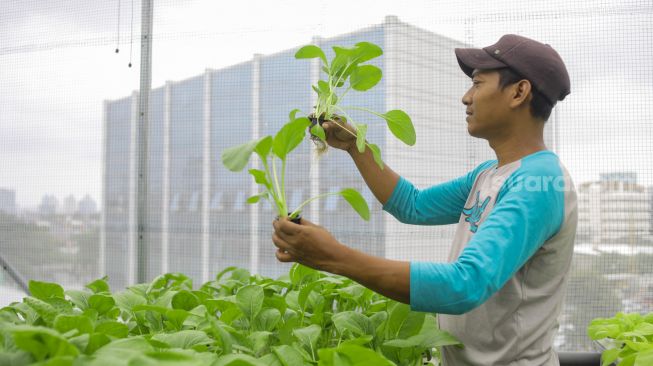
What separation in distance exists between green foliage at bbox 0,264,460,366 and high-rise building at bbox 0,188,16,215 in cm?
100

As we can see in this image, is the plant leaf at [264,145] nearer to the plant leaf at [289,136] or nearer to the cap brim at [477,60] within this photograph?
the plant leaf at [289,136]

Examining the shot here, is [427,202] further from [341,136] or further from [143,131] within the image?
[143,131]

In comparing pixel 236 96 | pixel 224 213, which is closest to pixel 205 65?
pixel 236 96

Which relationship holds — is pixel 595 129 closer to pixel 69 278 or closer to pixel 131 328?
pixel 131 328

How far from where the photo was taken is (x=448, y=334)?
0.85 metres

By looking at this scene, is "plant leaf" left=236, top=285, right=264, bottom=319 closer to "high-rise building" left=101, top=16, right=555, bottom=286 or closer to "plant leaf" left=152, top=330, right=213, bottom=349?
"plant leaf" left=152, top=330, right=213, bottom=349

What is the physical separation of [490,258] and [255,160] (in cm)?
115

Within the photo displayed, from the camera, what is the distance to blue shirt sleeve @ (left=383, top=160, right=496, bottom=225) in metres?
1.10

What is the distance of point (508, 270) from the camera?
0.71 metres

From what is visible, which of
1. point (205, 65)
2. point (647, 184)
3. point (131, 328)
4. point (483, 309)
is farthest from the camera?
point (205, 65)

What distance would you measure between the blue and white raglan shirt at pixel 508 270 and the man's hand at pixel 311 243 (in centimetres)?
10

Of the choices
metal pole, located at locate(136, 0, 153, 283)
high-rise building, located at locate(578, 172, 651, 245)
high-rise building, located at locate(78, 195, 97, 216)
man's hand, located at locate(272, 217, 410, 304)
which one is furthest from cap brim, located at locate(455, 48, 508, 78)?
high-rise building, located at locate(78, 195, 97, 216)

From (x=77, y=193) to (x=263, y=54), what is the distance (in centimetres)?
→ 80

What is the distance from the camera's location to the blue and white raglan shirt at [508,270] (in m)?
0.68
